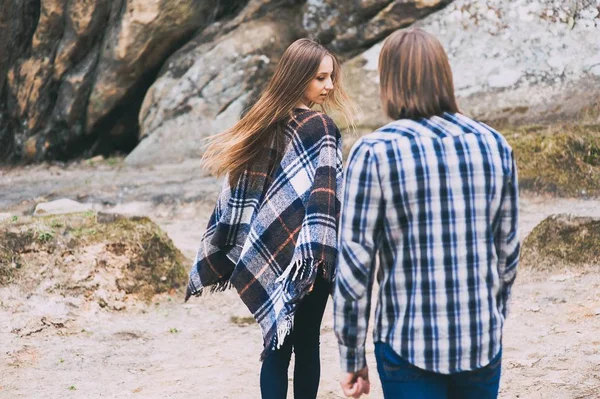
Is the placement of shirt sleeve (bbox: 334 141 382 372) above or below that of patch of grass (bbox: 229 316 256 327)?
above

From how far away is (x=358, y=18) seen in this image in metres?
10.4

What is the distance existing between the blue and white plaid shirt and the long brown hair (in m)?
0.04

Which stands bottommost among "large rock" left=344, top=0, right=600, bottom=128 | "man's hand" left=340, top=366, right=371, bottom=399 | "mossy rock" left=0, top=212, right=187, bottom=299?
"mossy rock" left=0, top=212, right=187, bottom=299

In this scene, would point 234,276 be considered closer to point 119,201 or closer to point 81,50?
point 119,201

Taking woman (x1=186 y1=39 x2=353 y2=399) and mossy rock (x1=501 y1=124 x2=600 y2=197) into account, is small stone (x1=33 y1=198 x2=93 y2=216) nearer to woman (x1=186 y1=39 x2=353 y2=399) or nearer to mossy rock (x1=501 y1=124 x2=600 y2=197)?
mossy rock (x1=501 y1=124 x2=600 y2=197)

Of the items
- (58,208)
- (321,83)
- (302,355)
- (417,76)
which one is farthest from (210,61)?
(417,76)

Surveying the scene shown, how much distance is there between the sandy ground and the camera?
412 centimetres

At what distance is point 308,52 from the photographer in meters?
3.08

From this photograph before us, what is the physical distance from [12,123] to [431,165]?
38.3 ft

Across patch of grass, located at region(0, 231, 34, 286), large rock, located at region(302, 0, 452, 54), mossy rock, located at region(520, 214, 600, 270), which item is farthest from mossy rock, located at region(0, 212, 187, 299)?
large rock, located at region(302, 0, 452, 54)

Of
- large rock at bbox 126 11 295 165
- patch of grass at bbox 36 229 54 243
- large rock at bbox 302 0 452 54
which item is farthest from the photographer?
large rock at bbox 126 11 295 165

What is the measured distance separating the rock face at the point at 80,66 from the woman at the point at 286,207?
862 cm

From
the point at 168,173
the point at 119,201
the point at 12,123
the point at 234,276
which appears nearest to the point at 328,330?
the point at 234,276

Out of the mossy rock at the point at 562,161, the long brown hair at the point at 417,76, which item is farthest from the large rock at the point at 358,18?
the long brown hair at the point at 417,76
